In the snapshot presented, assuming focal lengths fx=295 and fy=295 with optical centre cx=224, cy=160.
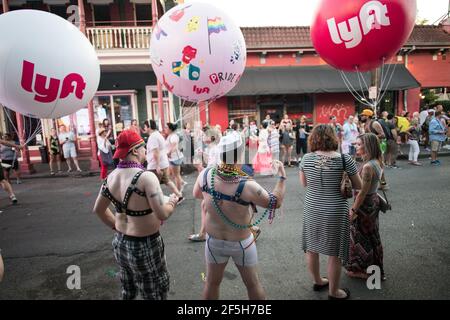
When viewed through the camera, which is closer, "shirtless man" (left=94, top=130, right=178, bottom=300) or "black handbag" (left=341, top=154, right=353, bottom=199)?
"shirtless man" (left=94, top=130, right=178, bottom=300)

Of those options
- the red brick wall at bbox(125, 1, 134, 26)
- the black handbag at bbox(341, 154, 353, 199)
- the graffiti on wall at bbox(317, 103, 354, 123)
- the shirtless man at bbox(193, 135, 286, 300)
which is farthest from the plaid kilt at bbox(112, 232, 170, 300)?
the graffiti on wall at bbox(317, 103, 354, 123)

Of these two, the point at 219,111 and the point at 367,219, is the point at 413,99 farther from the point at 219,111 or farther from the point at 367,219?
the point at 367,219

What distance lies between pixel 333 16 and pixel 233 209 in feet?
10.0

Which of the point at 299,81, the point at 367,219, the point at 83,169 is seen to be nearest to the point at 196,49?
the point at 367,219

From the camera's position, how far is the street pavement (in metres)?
2.96

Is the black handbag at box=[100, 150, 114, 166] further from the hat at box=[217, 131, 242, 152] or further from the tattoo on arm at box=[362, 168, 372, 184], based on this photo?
the tattoo on arm at box=[362, 168, 372, 184]

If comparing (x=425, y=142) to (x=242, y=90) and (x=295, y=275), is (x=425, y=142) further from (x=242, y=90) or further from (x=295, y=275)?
(x=295, y=275)

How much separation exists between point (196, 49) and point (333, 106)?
1195 cm

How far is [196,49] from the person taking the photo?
346 centimetres

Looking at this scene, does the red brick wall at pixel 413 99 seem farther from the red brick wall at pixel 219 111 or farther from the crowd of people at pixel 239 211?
the crowd of people at pixel 239 211

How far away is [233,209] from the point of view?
7.12ft

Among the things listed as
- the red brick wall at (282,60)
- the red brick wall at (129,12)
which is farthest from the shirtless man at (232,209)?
the red brick wall at (129,12)

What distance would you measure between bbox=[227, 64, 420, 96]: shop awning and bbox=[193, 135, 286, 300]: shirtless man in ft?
35.1
